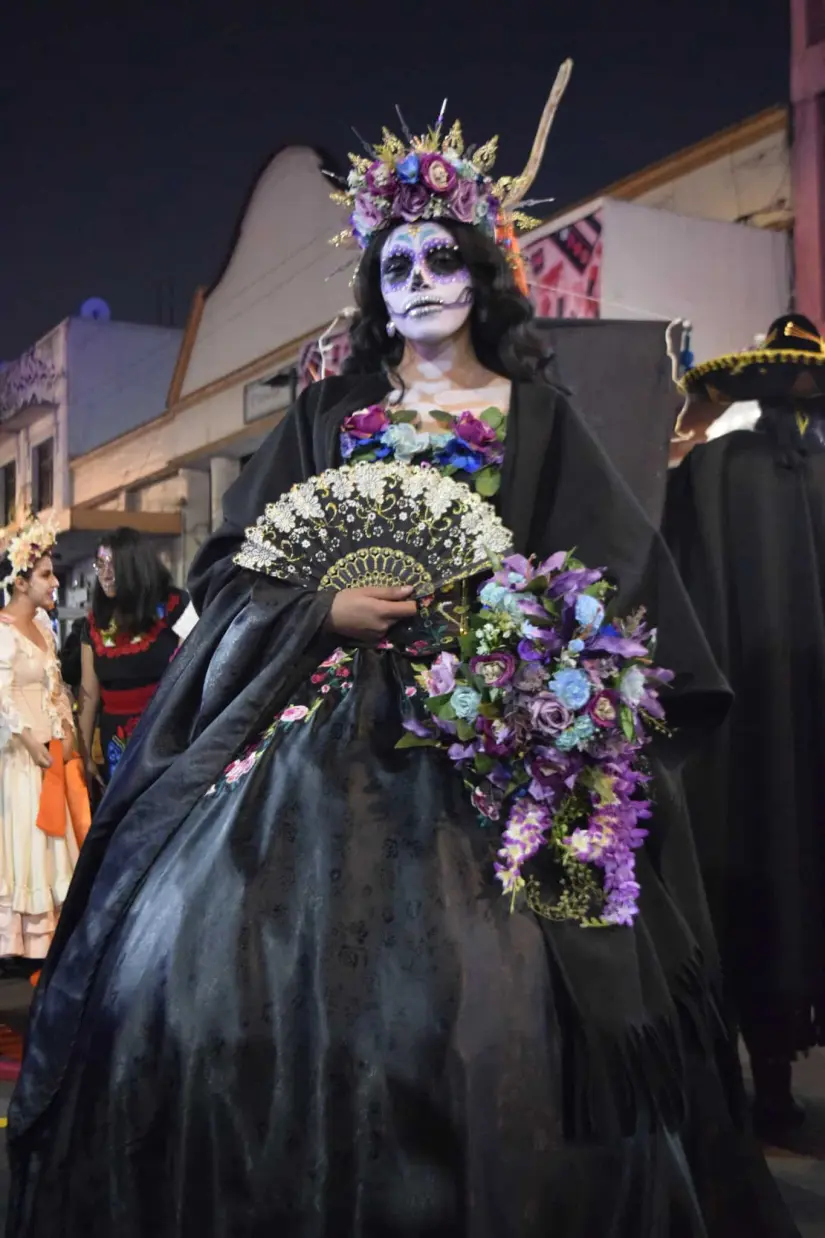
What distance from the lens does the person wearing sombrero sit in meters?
2.55

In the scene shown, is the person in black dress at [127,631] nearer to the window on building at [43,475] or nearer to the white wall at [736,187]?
the white wall at [736,187]

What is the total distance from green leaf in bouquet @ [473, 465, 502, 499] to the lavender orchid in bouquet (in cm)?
34

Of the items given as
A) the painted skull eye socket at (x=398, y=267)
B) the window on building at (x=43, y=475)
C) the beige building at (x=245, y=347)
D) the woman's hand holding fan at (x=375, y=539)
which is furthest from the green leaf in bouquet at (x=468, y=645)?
Answer: the window on building at (x=43, y=475)

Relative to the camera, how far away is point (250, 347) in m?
10.6

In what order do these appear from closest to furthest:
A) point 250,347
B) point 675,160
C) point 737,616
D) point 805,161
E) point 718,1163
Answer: point 718,1163 → point 737,616 → point 805,161 → point 675,160 → point 250,347

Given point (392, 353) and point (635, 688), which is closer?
point (635, 688)

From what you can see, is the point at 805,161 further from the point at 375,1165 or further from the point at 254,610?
the point at 375,1165

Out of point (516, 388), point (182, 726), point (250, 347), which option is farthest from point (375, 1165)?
point (250, 347)

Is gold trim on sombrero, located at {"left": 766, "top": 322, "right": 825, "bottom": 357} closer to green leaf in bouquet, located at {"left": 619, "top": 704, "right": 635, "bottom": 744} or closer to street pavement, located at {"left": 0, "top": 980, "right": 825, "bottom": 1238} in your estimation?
green leaf in bouquet, located at {"left": 619, "top": 704, "right": 635, "bottom": 744}

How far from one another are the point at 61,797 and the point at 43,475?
12.5 metres

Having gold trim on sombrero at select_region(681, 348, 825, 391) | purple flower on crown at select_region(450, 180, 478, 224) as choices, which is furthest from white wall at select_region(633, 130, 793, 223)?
purple flower on crown at select_region(450, 180, 478, 224)

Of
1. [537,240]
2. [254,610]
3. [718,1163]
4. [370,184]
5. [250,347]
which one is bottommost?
[718,1163]

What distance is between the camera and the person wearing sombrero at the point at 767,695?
2.55 metres

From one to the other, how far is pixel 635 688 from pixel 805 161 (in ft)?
14.0
